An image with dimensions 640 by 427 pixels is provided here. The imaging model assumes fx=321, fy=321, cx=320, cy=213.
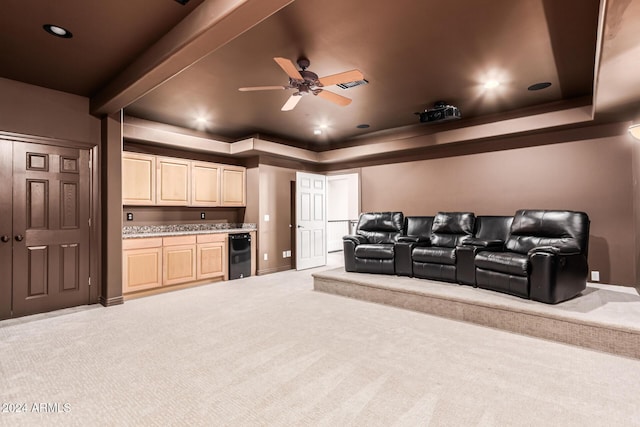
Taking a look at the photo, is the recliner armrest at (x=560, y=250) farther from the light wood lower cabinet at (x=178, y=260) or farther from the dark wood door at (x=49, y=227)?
the dark wood door at (x=49, y=227)

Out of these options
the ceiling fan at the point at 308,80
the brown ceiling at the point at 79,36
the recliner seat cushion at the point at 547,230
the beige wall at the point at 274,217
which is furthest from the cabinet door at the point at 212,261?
the recliner seat cushion at the point at 547,230

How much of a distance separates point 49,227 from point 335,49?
3788 mm

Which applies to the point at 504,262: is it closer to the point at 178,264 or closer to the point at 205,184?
the point at 178,264

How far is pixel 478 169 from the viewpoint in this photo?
17.5ft

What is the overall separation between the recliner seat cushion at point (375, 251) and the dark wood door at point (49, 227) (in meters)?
3.62

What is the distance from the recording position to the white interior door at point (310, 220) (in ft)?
21.8

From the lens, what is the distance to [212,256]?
5.43 meters

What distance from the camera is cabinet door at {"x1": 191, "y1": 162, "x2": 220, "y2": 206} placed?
5566 millimetres

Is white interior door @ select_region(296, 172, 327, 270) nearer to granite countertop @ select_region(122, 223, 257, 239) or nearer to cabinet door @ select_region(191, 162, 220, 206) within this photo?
granite countertop @ select_region(122, 223, 257, 239)

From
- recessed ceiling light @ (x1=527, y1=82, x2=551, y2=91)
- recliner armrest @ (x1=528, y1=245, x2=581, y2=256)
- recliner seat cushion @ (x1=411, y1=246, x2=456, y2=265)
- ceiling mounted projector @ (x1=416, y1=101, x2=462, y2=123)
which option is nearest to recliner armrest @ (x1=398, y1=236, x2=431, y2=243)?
recliner seat cushion @ (x1=411, y1=246, x2=456, y2=265)

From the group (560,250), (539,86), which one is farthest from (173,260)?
(539,86)

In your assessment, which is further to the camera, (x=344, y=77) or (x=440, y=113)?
(x=440, y=113)

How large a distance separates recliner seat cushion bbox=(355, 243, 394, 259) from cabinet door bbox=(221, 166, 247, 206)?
8.74ft

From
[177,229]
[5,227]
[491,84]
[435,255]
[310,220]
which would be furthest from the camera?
[310,220]
